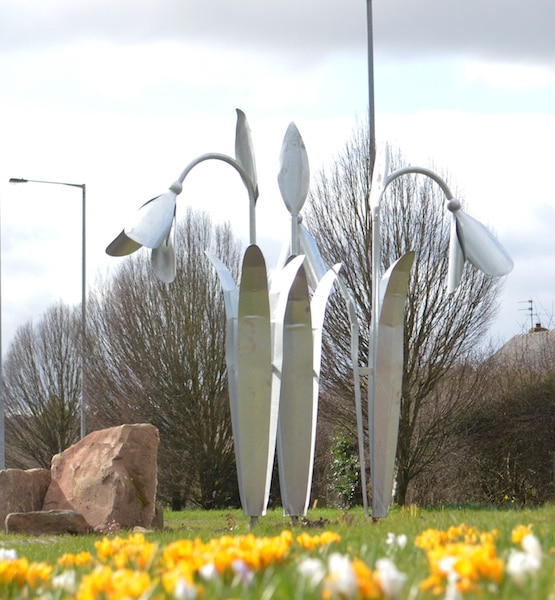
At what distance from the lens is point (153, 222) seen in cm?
915

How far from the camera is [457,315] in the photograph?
18.3m

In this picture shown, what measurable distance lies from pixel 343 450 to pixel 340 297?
3.65 metres

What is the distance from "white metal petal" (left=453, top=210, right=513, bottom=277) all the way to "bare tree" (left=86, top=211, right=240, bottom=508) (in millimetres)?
15037

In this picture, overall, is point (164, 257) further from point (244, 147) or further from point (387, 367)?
point (387, 367)

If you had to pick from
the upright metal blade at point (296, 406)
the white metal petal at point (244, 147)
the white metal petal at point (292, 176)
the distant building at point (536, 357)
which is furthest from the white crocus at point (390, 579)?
the distant building at point (536, 357)

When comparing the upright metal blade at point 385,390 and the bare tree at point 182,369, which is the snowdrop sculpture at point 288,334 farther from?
the bare tree at point 182,369

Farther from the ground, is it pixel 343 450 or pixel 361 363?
pixel 361 363

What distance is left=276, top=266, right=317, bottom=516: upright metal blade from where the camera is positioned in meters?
9.42


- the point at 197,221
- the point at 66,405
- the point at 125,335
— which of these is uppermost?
the point at 197,221

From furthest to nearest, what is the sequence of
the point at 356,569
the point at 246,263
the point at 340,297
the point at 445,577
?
1. the point at 340,297
2. the point at 246,263
3. the point at 445,577
4. the point at 356,569

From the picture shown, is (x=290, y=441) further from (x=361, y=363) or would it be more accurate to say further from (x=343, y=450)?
(x=343, y=450)

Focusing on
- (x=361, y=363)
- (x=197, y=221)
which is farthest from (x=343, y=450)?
(x=197, y=221)

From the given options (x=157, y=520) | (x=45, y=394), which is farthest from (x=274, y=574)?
(x=45, y=394)

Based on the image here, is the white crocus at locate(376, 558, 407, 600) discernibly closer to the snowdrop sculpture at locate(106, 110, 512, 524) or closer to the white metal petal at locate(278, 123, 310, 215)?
the snowdrop sculpture at locate(106, 110, 512, 524)
